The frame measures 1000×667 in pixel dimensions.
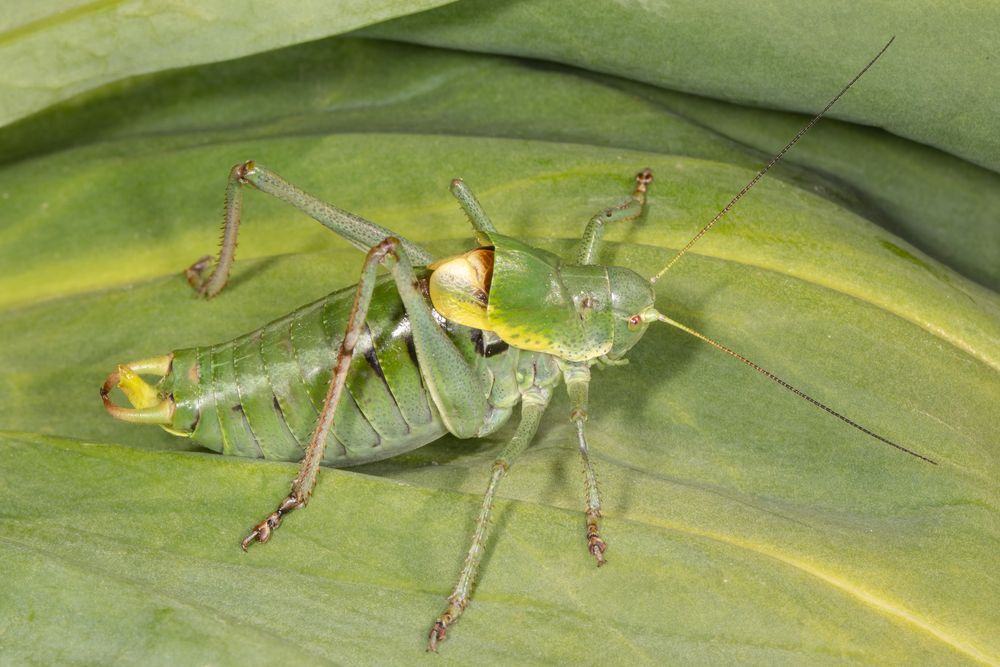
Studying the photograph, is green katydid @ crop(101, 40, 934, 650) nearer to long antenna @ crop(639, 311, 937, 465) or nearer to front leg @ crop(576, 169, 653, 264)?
long antenna @ crop(639, 311, 937, 465)

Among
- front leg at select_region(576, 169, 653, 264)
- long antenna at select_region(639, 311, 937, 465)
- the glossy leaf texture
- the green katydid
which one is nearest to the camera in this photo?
the glossy leaf texture

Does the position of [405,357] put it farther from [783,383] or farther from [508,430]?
[783,383]

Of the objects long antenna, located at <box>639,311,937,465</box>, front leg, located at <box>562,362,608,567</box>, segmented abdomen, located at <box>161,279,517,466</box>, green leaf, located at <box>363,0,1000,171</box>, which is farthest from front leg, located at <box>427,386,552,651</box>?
green leaf, located at <box>363,0,1000,171</box>

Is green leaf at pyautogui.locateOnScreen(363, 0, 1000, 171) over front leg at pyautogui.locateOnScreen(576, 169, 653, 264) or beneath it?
over

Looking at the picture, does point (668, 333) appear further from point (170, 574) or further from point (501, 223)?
point (170, 574)

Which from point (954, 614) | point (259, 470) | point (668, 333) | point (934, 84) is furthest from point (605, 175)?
point (954, 614)

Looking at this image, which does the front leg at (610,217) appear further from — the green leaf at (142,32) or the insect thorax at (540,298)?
the green leaf at (142,32)

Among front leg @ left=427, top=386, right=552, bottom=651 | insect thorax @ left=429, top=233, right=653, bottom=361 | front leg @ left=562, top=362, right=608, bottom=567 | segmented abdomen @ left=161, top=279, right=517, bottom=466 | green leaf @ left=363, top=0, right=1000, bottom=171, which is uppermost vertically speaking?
green leaf @ left=363, top=0, right=1000, bottom=171

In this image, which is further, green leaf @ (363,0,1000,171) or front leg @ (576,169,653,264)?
front leg @ (576,169,653,264)
